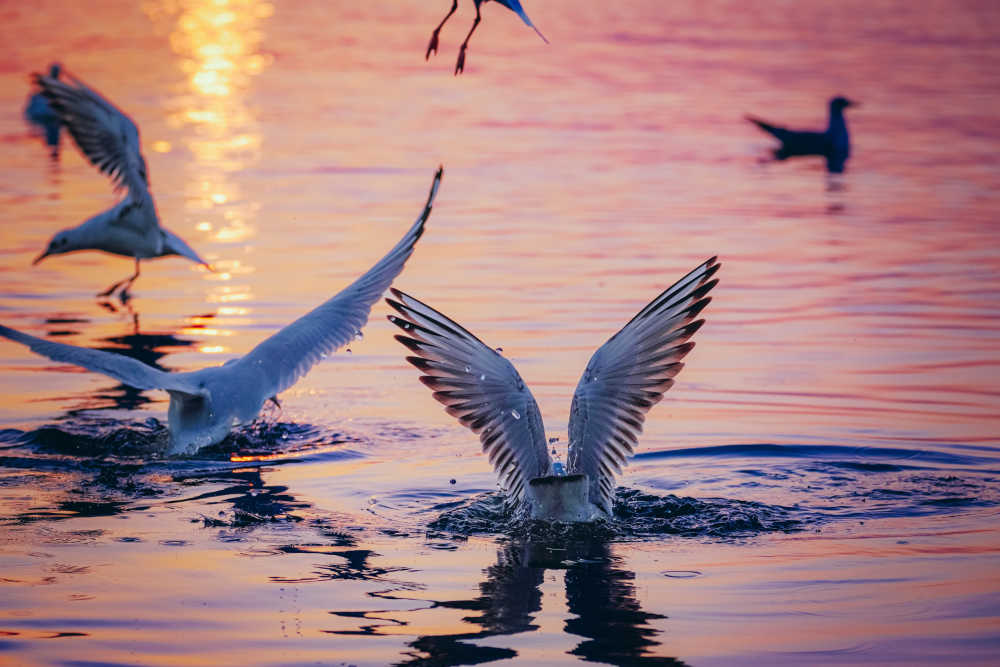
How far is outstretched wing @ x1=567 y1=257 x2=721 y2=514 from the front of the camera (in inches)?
288

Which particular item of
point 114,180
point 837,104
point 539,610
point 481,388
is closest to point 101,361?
point 481,388

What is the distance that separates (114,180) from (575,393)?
7231 mm

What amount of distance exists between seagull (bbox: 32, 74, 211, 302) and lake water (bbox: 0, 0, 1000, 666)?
1.34 ft

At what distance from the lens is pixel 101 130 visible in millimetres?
12914

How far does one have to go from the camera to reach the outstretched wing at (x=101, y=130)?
1268 cm

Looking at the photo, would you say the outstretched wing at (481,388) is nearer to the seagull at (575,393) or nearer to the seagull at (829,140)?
the seagull at (575,393)

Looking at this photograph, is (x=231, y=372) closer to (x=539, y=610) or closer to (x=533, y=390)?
(x=533, y=390)

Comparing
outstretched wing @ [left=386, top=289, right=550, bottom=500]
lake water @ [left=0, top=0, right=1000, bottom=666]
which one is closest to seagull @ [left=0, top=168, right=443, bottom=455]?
lake water @ [left=0, top=0, right=1000, bottom=666]

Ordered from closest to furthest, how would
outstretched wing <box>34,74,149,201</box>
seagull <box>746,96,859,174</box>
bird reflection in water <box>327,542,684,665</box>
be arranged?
bird reflection in water <box>327,542,684,665</box> → outstretched wing <box>34,74,149,201</box> → seagull <box>746,96,859,174</box>

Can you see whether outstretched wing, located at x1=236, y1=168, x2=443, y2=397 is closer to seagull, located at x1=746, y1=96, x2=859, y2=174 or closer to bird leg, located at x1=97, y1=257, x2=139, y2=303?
bird leg, located at x1=97, y1=257, x2=139, y2=303

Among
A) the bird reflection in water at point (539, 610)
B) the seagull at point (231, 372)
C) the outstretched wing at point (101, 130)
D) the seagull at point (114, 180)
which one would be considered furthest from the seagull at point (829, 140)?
the bird reflection in water at point (539, 610)

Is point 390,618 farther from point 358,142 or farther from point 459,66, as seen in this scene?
point 358,142

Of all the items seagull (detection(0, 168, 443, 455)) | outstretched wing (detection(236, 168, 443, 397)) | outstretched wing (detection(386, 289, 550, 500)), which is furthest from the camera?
outstretched wing (detection(236, 168, 443, 397))

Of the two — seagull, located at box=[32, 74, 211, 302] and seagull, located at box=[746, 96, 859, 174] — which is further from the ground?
seagull, located at box=[746, 96, 859, 174]
